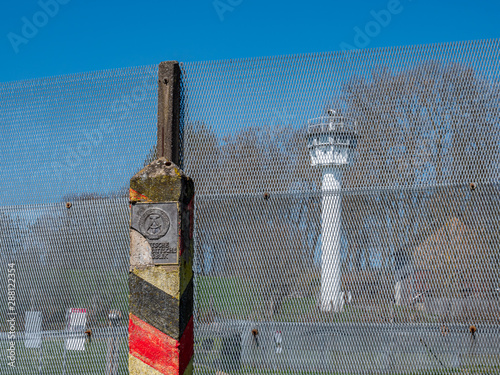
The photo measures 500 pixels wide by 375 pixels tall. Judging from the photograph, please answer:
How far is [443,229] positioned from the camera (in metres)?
5.04

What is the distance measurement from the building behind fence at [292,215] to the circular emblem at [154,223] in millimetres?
1722

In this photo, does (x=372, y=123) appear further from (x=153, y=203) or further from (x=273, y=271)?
(x=153, y=203)

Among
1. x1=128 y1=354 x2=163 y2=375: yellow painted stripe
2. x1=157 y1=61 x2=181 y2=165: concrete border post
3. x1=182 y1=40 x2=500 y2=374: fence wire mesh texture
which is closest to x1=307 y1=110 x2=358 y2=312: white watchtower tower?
x1=182 y1=40 x2=500 y2=374: fence wire mesh texture

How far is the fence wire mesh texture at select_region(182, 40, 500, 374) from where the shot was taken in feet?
16.4

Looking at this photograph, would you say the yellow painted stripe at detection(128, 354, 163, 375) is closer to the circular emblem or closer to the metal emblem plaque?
the metal emblem plaque

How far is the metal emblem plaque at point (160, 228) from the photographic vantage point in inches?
146

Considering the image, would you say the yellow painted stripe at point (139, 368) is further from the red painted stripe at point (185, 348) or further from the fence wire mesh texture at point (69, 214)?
the fence wire mesh texture at point (69, 214)

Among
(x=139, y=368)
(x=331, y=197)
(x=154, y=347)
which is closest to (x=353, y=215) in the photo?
(x=331, y=197)

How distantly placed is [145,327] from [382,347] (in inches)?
96.5

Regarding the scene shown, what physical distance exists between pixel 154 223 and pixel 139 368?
1.04 meters

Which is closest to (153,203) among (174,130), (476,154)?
(174,130)

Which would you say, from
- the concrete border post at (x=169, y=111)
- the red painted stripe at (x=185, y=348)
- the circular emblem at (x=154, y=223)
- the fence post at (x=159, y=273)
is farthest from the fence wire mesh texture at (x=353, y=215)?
the circular emblem at (x=154, y=223)

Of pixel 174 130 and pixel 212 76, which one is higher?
pixel 212 76

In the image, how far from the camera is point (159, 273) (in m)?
3.74
